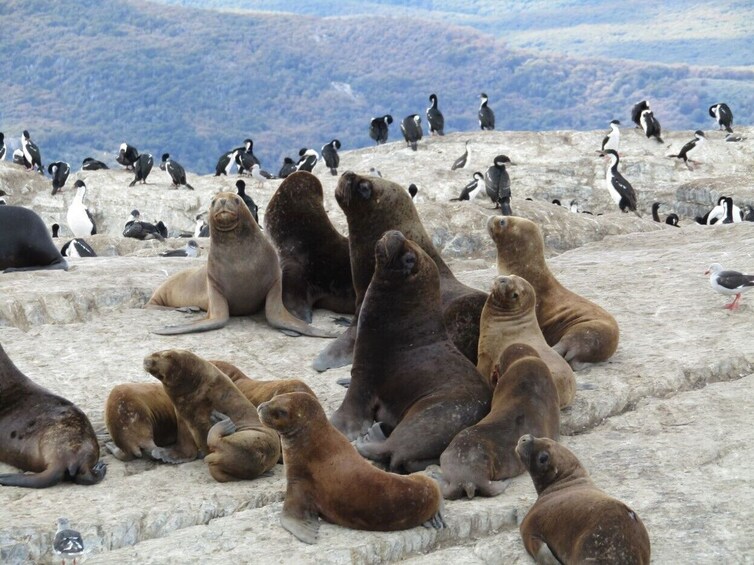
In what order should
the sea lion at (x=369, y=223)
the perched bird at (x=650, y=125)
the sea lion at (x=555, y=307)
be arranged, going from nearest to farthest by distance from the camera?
the sea lion at (x=555, y=307), the sea lion at (x=369, y=223), the perched bird at (x=650, y=125)

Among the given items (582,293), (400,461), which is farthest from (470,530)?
(582,293)

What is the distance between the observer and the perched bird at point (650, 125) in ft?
98.5

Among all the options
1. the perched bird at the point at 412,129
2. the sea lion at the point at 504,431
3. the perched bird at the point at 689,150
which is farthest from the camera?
the perched bird at the point at 412,129

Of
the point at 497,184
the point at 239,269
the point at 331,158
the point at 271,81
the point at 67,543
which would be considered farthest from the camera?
the point at 271,81

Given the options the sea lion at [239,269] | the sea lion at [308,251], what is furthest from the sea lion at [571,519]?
the sea lion at [308,251]

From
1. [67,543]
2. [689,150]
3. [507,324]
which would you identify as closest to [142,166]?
[689,150]

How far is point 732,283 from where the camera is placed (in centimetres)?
861

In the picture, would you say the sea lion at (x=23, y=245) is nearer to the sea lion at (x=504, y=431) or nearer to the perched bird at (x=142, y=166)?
the sea lion at (x=504, y=431)

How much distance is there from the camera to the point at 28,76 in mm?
130500

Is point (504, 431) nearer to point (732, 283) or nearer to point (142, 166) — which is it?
point (732, 283)

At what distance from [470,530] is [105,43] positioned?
440ft

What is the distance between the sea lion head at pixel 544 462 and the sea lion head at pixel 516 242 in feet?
11.0

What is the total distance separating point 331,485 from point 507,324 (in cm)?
215

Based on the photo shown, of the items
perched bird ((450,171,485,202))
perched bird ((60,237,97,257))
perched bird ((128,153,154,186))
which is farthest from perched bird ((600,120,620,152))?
perched bird ((60,237,97,257))
